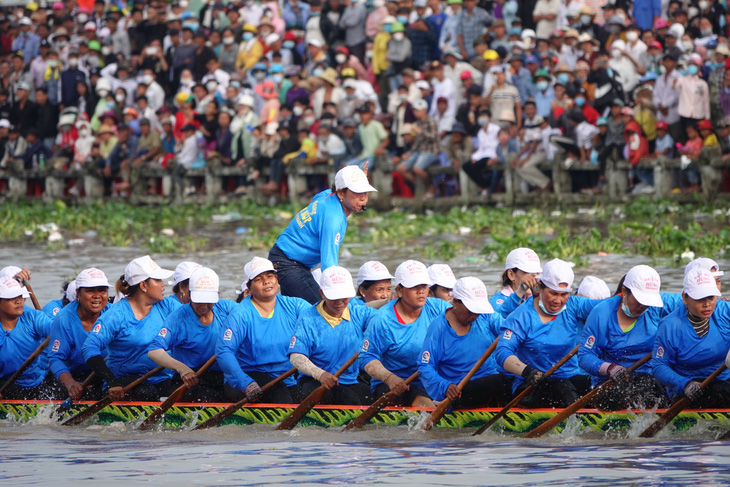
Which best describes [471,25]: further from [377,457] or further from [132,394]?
[377,457]

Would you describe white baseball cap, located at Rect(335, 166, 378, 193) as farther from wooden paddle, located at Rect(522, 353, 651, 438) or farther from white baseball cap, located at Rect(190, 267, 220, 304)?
wooden paddle, located at Rect(522, 353, 651, 438)

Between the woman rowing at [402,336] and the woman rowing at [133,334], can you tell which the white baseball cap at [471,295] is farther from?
the woman rowing at [133,334]

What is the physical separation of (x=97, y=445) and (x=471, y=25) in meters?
13.1

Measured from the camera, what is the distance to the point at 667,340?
8.63 metres

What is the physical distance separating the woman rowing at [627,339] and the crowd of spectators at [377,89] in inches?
371

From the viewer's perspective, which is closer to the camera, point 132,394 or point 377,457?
point 377,457

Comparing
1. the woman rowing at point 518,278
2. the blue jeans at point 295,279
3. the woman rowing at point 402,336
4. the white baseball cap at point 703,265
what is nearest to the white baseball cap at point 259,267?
the blue jeans at point 295,279

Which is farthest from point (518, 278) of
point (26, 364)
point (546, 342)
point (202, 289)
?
point (26, 364)

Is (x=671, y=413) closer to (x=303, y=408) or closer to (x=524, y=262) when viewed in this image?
(x=524, y=262)

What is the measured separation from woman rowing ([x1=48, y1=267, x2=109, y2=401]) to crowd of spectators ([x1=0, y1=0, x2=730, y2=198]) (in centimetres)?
856

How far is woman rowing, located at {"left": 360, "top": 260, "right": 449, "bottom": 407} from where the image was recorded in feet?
30.8

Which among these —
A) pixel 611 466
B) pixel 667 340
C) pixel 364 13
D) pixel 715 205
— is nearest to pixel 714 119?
pixel 715 205

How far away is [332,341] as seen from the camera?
959cm

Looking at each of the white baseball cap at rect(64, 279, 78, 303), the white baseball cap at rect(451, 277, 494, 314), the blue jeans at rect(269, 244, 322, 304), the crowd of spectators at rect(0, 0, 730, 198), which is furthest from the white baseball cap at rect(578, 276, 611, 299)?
the crowd of spectators at rect(0, 0, 730, 198)
